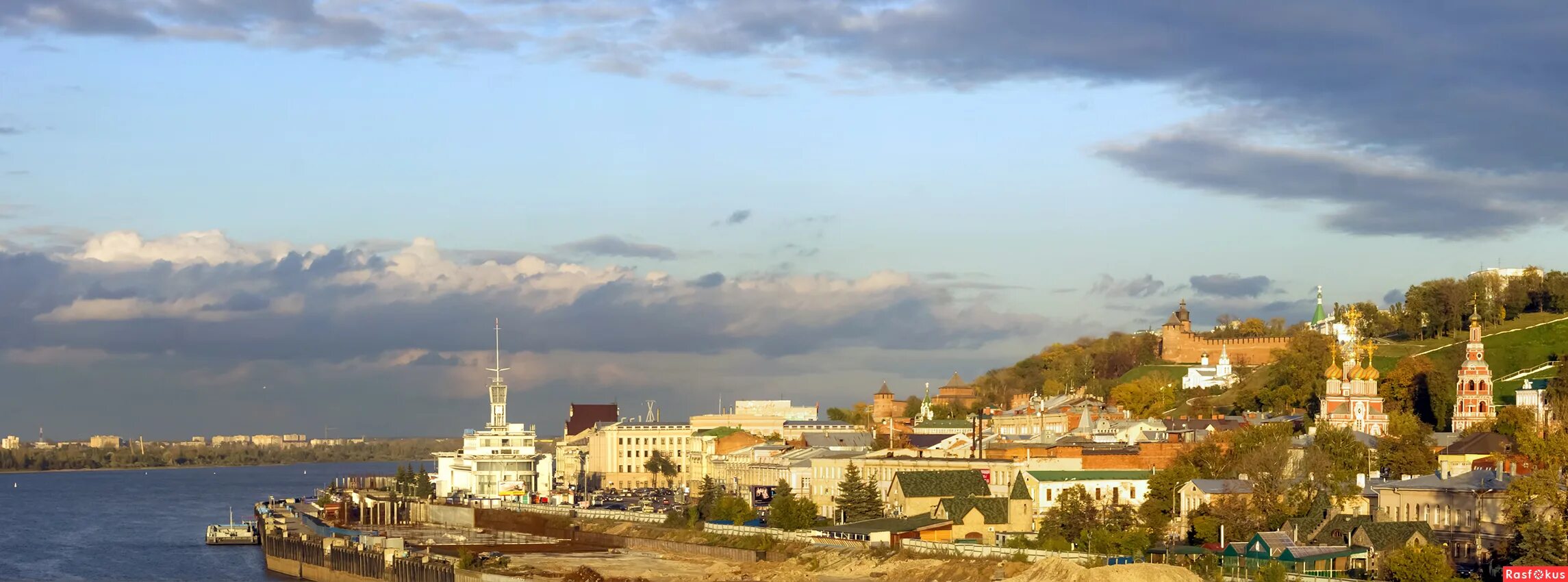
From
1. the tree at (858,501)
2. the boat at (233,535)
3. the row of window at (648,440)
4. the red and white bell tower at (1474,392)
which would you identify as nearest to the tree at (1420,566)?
the tree at (858,501)

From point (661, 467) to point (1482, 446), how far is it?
78.2m

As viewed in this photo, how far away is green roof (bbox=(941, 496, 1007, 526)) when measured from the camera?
83750 millimetres

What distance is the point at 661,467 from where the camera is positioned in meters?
158

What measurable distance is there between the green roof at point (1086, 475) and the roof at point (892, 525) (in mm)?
5638

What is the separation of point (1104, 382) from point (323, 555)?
8780 centimetres

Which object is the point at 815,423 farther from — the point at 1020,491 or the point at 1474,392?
the point at 1020,491

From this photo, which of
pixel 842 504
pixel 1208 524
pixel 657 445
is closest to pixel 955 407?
pixel 657 445

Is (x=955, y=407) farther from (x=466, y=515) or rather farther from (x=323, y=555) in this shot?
(x=323, y=555)

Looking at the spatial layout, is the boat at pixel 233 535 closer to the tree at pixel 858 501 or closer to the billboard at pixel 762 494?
the billboard at pixel 762 494

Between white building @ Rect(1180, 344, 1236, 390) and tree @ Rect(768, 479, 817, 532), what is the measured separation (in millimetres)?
70180

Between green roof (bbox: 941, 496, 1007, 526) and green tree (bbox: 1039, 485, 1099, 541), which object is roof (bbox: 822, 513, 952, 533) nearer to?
A: green roof (bbox: 941, 496, 1007, 526)

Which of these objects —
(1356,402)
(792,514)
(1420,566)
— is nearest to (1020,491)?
(792,514)

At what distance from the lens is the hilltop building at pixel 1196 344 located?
170 m

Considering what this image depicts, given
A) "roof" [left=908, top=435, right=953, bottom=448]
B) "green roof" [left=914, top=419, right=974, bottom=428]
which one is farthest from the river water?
"green roof" [left=914, top=419, right=974, bottom=428]
